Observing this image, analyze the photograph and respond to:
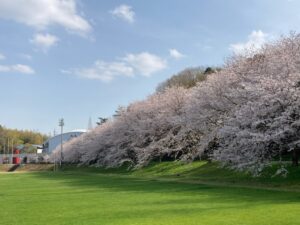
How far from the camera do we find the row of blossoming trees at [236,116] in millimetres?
29047

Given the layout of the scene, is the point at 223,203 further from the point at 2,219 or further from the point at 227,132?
the point at 227,132

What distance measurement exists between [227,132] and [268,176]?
4543 millimetres

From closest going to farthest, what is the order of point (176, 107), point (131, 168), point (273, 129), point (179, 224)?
1. point (179, 224)
2. point (273, 129)
3. point (176, 107)
4. point (131, 168)

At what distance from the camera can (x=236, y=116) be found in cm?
3244

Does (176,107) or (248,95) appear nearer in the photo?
(248,95)

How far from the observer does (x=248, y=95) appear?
3244 centimetres

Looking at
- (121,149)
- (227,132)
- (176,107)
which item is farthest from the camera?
(121,149)

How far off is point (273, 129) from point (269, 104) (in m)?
1.68

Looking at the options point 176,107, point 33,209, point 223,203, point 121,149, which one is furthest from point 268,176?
point 121,149

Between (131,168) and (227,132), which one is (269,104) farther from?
(131,168)

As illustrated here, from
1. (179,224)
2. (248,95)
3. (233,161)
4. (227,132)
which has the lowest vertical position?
(179,224)

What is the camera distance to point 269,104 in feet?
97.2

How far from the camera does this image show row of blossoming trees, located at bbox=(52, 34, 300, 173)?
29047 mm

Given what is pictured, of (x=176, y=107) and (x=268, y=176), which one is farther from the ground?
(x=176, y=107)
